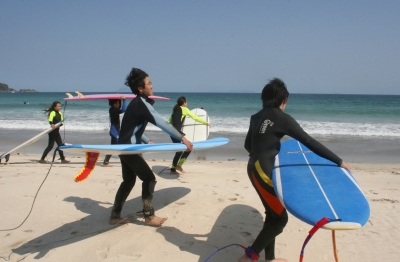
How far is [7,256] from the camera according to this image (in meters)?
3.24

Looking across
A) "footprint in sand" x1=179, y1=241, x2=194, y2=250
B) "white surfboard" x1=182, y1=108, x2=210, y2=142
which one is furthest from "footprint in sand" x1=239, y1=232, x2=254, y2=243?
"white surfboard" x1=182, y1=108, x2=210, y2=142

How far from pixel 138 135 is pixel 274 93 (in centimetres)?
153

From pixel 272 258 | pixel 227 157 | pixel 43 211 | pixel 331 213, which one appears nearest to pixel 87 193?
pixel 43 211

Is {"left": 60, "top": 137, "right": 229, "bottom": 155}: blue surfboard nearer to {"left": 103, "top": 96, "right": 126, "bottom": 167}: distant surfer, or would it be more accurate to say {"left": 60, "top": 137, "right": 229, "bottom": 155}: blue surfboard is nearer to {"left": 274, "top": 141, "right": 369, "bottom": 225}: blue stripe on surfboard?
{"left": 274, "top": 141, "right": 369, "bottom": 225}: blue stripe on surfboard

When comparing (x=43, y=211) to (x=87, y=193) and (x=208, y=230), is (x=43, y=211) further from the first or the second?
(x=208, y=230)

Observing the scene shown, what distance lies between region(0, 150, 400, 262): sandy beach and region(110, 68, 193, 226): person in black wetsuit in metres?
0.31

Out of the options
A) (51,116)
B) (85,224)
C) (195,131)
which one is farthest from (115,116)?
(85,224)

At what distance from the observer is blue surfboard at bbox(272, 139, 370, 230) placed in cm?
237

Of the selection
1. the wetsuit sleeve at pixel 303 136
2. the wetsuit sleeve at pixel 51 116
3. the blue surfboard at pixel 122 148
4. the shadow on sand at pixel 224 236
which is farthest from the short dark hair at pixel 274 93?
the wetsuit sleeve at pixel 51 116

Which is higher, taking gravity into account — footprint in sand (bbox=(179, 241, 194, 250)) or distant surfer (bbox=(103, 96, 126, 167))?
distant surfer (bbox=(103, 96, 126, 167))

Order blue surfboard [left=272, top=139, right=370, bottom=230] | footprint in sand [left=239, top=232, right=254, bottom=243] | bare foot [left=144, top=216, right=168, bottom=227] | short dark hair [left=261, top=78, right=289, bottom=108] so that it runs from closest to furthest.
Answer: blue surfboard [left=272, top=139, right=370, bottom=230], short dark hair [left=261, top=78, right=289, bottom=108], footprint in sand [left=239, top=232, right=254, bottom=243], bare foot [left=144, top=216, right=168, bottom=227]

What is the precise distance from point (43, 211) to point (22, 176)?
194 centimetres

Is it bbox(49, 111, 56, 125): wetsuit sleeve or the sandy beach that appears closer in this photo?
the sandy beach

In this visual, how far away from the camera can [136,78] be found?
12.0ft
